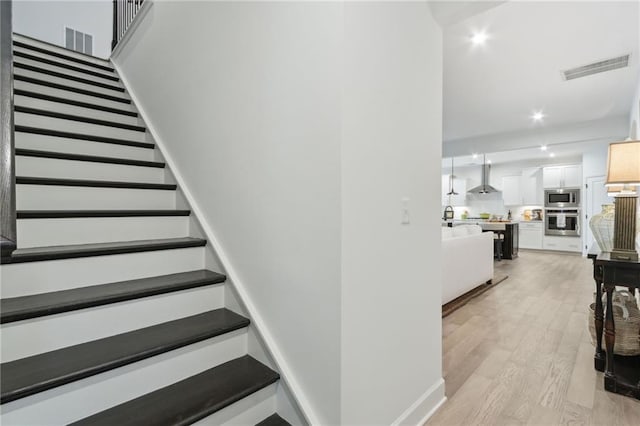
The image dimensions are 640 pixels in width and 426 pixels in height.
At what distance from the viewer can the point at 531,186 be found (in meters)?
9.24

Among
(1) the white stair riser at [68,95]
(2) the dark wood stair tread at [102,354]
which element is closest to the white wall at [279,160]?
(2) the dark wood stair tread at [102,354]

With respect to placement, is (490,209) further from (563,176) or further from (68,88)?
(68,88)

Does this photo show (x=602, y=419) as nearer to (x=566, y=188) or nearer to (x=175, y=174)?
(x=175, y=174)

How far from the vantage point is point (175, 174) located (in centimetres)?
239

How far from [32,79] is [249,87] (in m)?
2.38

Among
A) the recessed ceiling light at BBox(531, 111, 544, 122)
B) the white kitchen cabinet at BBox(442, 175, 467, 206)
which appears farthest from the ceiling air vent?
the white kitchen cabinet at BBox(442, 175, 467, 206)

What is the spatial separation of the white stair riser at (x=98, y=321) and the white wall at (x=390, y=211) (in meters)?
0.92

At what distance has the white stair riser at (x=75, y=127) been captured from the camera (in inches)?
91.5

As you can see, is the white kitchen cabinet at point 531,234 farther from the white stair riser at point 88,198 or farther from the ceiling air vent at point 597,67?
the white stair riser at point 88,198

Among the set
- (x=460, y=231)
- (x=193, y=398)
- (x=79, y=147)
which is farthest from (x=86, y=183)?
(x=460, y=231)

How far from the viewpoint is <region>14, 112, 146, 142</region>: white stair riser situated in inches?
91.5

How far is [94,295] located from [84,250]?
0.88ft

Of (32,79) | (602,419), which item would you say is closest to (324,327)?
(602,419)

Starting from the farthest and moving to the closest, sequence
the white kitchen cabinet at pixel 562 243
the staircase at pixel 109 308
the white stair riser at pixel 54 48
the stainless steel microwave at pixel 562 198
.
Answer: the stainless steel microwave at pixel 562 198 → the white kitchen cabinet at pixel 562 243 → the white stair riser at pixel 54 48 → the staircase at pixel 109 308
